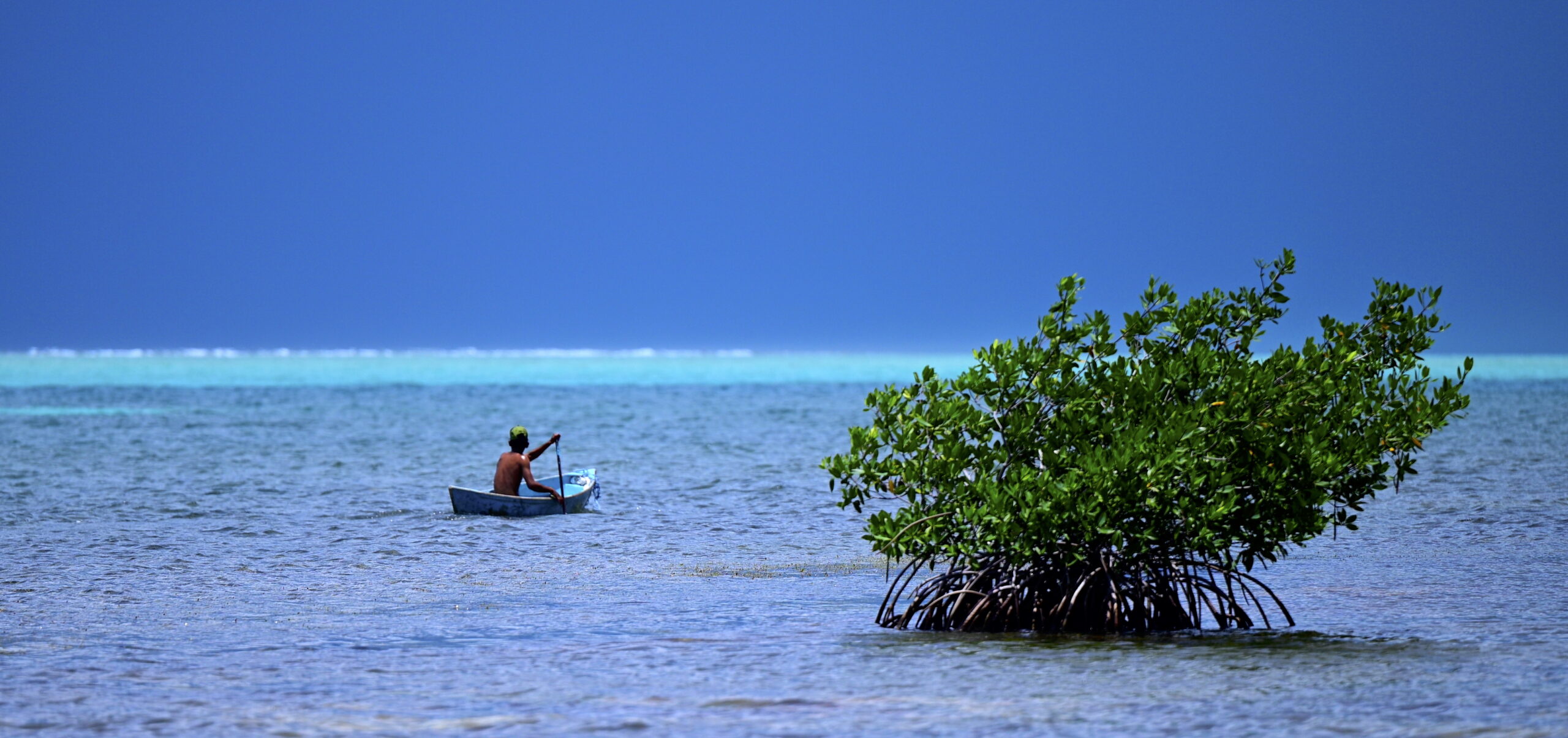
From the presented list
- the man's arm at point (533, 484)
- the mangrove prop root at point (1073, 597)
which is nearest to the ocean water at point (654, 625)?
the mangrove prop root at point (1073, 597)

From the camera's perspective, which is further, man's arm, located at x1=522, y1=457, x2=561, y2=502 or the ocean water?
man's arm, located at x1=522, y1=457, x2=561, y2=502

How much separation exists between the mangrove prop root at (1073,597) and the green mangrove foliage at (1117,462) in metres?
0.02

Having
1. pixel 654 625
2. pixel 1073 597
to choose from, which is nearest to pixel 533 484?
pixel 654 625

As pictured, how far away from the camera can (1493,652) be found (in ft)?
39.0

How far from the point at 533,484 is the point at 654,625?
34.1ft

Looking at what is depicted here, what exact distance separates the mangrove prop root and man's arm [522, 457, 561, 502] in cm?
1168

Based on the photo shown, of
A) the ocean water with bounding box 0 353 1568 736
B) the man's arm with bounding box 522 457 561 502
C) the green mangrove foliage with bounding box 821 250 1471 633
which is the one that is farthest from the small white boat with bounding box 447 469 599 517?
the green mangrove foliage with bounding box 821 250 1471 633

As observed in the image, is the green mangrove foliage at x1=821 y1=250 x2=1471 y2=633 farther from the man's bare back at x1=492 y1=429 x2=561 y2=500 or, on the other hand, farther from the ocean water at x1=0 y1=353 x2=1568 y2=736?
the man's bare back at x1=492 y1=429 x2=561 y2=500

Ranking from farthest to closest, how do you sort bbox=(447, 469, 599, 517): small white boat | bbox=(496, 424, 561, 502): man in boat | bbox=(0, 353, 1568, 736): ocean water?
bbox=(496, 424, 561, 502): man in boat
bbox=(447, 469, 599, 517): small white boat
bbox=(0, 353, 1568, 736): ocean water

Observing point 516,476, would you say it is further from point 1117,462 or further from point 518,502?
point 1117,462

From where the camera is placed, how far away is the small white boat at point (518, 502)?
23578 millimetres

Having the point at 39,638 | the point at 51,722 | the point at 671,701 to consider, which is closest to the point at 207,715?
the point at 51,722

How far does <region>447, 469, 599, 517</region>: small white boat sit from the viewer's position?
77.4 ft

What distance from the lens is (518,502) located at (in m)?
23.6
